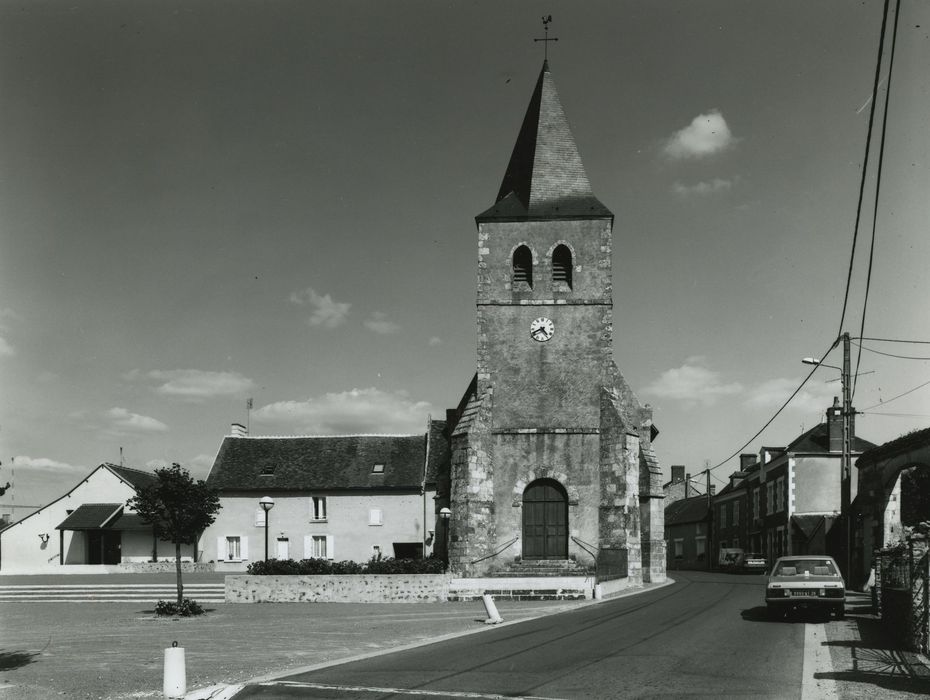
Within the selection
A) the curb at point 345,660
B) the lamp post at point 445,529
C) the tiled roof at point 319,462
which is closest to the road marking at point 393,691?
the curb at point 345,660

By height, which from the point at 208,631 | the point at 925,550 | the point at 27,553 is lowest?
the point at 27,553

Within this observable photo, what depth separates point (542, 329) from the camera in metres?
29.1

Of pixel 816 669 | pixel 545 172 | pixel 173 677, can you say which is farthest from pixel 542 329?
pixel 173 677

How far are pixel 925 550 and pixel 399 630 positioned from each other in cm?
913

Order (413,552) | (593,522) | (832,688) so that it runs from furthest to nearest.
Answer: (413,552) < (593,522) < (832,688)

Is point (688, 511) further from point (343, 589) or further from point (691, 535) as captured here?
point (343, 589)

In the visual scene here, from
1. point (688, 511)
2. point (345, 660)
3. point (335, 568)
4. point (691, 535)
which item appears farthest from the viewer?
point (688, 511)

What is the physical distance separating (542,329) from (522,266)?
94.2 inches

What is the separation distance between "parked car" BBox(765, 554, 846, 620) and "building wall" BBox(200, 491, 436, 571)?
1039 inches

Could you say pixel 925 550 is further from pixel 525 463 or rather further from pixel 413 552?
pixel 413 552

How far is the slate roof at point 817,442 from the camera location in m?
46.9

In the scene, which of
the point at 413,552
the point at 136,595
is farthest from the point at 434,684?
the point at 413,552

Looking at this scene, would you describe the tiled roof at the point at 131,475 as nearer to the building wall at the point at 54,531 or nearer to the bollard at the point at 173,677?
the building wall at the point at 54,531

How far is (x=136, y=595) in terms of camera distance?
→ 2769 cm
